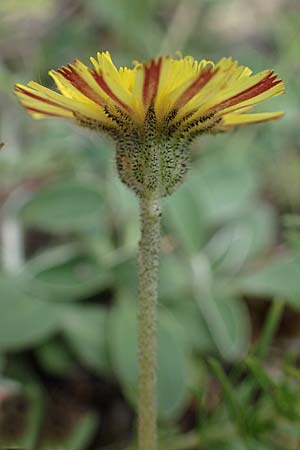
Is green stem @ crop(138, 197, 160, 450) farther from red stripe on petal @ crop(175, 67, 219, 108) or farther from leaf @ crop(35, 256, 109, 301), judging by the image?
leaf @ crop(35, 256, 109, 301)

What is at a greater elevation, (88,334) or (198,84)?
(198,84)

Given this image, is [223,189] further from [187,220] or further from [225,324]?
[225,324]

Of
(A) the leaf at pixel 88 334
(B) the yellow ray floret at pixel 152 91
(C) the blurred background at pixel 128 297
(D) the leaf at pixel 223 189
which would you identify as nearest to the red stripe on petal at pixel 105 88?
(B) the yellow ray floret at pixel 152 91

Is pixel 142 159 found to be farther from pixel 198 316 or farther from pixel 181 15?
pixel 181 15

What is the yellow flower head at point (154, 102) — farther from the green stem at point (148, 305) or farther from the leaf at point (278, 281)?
the leaf at point (278, 281)

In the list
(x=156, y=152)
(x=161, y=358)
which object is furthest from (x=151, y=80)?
(x=161, y=358)

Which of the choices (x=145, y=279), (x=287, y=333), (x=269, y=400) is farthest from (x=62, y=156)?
(x=145, y=279)
